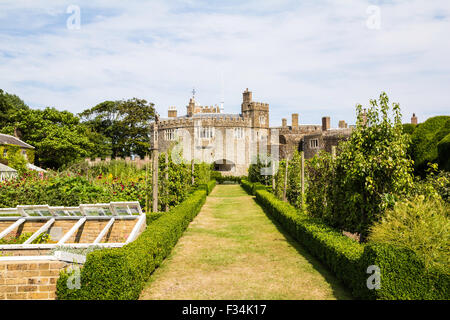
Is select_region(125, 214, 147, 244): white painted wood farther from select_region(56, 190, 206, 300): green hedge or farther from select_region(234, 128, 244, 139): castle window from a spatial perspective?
select_region(234, 128, 244, 139): castle window

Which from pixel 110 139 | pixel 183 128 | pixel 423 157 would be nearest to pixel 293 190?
pixel 423 157

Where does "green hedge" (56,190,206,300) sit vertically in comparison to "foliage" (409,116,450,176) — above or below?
below

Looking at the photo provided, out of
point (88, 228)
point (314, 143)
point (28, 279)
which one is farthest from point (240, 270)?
point (314, 143)

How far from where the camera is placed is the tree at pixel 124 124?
56.1 meters

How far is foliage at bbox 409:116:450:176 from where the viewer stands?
14062 millimetres

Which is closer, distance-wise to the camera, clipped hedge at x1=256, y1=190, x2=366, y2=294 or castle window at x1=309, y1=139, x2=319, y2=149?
clipped hedge at x1=256, y1=190, x2=366, y2=294

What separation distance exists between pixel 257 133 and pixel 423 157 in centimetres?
3648

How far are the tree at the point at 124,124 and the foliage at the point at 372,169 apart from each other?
49.0 meters

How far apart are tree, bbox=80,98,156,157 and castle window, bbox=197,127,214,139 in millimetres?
11613

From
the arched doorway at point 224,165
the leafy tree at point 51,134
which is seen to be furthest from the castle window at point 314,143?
the leafy tree at point 51,134

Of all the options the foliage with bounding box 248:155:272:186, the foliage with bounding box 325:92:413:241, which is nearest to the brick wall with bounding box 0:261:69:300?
the foliage with bounding box 325:92:413:241

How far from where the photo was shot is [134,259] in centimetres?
587

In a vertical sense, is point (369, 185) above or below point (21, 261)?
above
